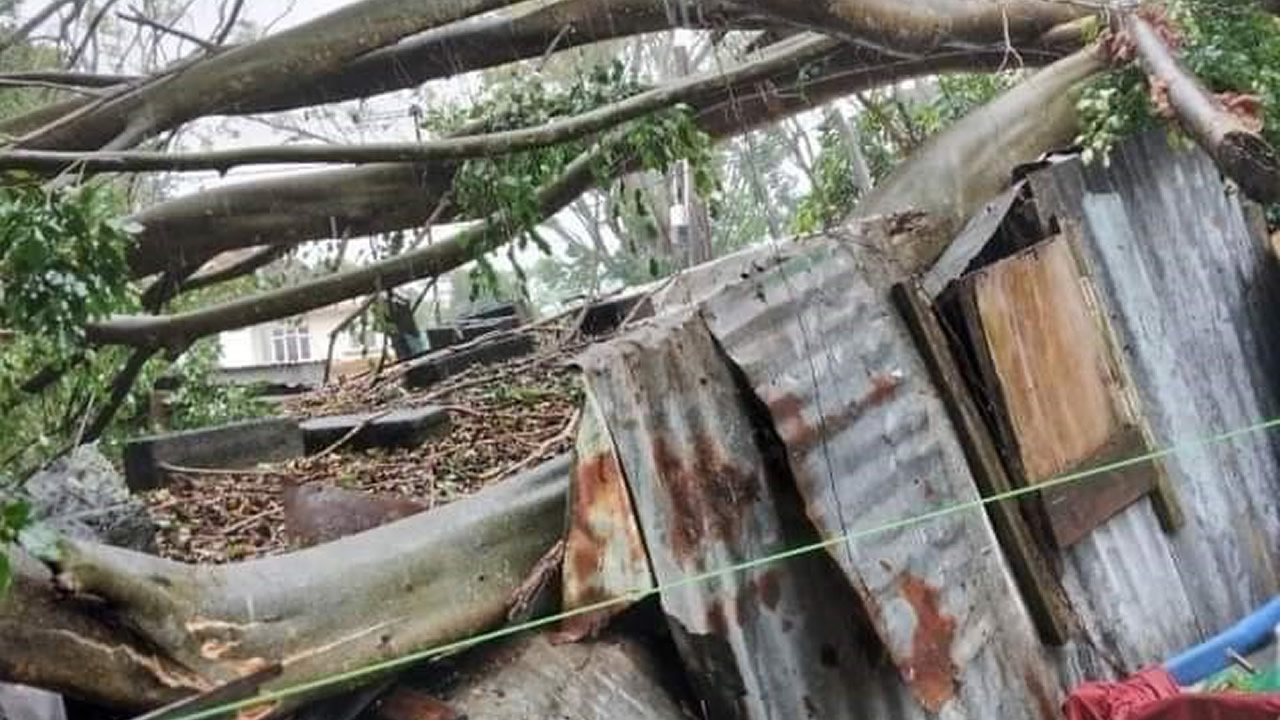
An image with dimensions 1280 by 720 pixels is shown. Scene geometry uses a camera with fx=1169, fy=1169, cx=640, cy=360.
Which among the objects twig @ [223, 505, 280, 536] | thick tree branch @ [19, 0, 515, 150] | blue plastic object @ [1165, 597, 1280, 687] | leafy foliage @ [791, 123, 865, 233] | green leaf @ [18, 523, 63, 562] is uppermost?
thick tree branch @ [19, 0, 515, 150]

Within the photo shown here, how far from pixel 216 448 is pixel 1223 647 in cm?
393

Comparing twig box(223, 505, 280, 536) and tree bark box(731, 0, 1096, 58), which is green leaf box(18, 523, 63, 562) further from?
tree bark box(731, 0, 1096, 58)

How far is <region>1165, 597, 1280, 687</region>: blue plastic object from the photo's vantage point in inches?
159

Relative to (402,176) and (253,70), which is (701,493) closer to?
(253,70)

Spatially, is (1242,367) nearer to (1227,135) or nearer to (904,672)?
(1227,135)

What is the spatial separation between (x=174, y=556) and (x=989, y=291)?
268 cm

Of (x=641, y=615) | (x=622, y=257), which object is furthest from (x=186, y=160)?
(x=622, y=257)

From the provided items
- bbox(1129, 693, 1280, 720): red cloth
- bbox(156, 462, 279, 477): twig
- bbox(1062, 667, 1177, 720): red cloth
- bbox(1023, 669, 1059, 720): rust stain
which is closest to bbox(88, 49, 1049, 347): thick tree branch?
bbox(156, 462, 279, 477): twig

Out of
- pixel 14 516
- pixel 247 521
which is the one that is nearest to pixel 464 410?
pixel 247 521

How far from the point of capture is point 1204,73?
475cm

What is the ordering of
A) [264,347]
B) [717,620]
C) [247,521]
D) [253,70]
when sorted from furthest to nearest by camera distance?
[264,347] < [253,70] < [247,521] < [717,620]

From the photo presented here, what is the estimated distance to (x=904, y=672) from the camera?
3.12 metres

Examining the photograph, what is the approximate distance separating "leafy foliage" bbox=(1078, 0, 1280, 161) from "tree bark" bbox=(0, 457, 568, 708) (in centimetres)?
287

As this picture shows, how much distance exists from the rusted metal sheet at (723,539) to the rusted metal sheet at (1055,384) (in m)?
0.84
